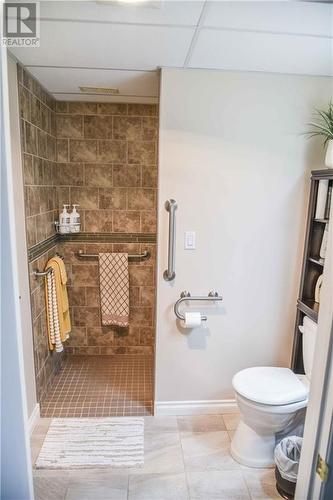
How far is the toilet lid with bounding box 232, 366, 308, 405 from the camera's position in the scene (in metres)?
1.83

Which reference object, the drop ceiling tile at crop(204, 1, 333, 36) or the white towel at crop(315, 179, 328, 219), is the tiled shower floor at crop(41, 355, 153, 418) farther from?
the drop ceiling tile at crop(204, 1, 333, 36)

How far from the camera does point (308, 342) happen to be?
6.89 ft

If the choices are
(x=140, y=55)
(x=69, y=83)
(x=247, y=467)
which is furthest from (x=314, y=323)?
(x=69, y=83)

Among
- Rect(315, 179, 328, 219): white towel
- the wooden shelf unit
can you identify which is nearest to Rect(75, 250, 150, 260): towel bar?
the wooden shelf unit

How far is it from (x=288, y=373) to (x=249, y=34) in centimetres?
189

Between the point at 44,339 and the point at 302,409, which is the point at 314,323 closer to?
the point at 302,409

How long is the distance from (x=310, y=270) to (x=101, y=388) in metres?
1.84

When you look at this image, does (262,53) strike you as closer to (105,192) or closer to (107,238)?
(105,192)

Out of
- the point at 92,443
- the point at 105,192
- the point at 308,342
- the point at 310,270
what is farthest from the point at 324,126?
the point at 92,443

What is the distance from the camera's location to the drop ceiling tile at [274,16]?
128cm

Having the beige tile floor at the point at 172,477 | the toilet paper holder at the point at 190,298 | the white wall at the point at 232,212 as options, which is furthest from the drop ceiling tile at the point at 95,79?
the beige tile floor at the point at 172,477

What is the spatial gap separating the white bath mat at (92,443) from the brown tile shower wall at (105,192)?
37.7 inches

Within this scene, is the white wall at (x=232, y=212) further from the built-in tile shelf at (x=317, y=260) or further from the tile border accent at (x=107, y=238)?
the tile border accent at (x=107, y=238)

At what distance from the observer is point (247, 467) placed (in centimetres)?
196
